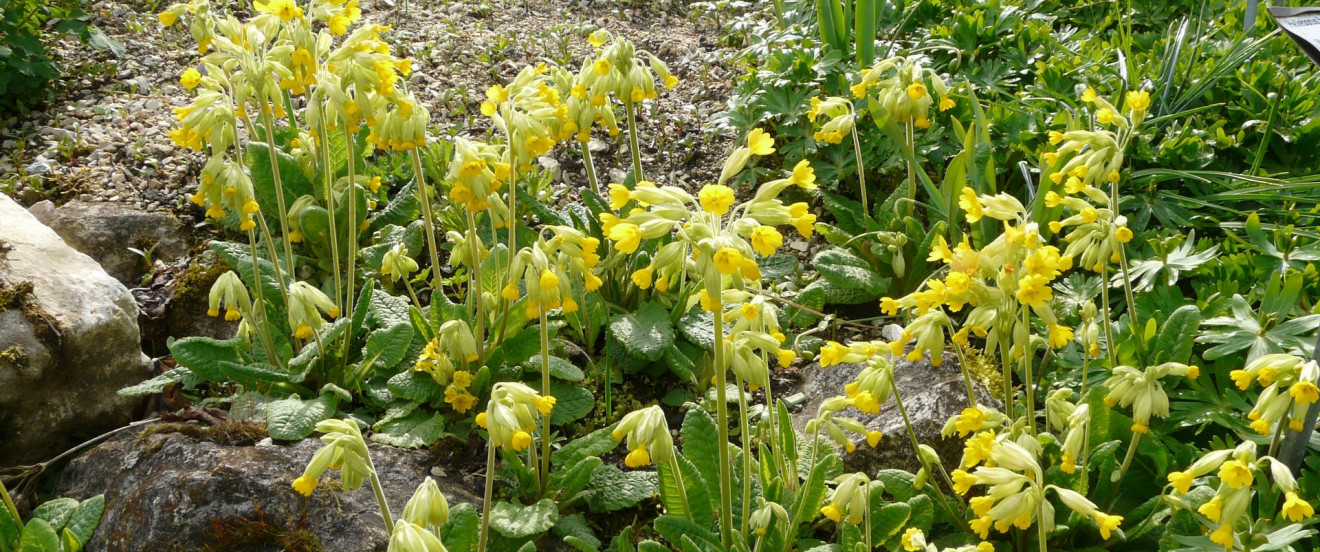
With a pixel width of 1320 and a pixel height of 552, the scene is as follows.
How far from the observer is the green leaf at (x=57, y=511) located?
9.53ft

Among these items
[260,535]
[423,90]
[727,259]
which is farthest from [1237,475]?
[423,90]

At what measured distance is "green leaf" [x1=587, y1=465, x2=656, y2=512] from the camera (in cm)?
305

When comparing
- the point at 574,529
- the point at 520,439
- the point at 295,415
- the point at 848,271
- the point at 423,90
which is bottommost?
the point at 574,529

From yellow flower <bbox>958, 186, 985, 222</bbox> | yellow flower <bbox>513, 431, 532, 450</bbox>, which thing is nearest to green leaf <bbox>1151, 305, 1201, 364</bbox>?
yellow flower <bbox>958, 186, 985, 222</bbox>

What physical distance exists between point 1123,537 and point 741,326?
1206 millimetres

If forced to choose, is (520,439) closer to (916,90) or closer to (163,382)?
(163,382)

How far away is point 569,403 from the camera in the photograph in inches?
132

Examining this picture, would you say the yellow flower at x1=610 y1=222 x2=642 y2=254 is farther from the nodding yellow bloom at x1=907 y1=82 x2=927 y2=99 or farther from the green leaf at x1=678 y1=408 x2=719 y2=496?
the nodding yellow bloom at x1=907 y1=82 x2=927 y2=99

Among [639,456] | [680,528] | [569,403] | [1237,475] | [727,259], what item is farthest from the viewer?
[569,403]

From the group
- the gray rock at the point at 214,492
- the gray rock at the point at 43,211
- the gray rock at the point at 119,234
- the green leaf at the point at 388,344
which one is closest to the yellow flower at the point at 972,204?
the gray rock at the point at 214,492

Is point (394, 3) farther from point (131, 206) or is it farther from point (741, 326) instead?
point (741, 326)

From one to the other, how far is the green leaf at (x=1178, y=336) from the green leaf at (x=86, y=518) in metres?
3.11

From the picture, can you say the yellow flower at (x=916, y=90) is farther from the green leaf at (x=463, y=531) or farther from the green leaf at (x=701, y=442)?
the green leaf at (x=463, y=531)

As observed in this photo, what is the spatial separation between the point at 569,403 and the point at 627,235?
4.53 feet
